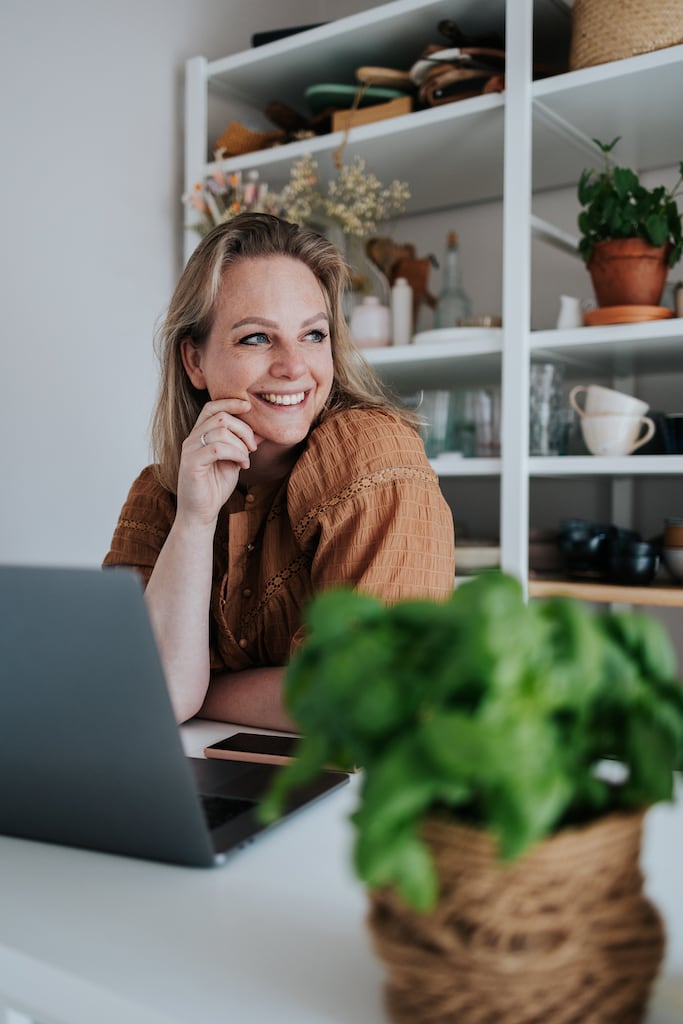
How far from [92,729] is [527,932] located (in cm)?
30

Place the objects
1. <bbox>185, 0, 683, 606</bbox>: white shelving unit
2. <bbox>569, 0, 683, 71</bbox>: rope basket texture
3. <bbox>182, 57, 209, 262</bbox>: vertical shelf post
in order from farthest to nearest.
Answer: <bbox>182, 57, 209, 262</bbox>: vertical shelf post < <bbox>185, 0, 683, 606</bbox>: white shelving unit < <bbox>569, 0, 683, 71</bbox>: rope basket texture

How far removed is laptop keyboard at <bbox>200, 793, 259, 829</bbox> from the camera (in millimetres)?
686

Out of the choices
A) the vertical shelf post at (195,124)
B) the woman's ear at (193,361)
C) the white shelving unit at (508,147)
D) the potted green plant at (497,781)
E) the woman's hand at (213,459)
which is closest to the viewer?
the potted green plant at (497,781)

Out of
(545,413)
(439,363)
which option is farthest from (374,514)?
(439,363)

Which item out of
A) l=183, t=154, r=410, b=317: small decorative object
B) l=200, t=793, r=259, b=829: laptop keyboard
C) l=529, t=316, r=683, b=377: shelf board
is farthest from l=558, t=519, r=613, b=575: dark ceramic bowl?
l=200, t=793, r=259, b=829: laptop keyboard

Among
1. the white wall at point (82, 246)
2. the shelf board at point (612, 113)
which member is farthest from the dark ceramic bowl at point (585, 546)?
the white wall at point (82, 246)

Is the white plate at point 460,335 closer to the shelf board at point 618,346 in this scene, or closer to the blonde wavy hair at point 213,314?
the shelf board at point 618,346

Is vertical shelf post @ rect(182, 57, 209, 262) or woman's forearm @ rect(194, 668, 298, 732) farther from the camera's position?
vertical shelf post @ rect(182, 57, 209, 262)

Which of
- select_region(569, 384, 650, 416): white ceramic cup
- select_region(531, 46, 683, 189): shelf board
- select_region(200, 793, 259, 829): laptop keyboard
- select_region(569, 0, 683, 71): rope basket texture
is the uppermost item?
select_region(569, 0, 683, 71): rope basket texture

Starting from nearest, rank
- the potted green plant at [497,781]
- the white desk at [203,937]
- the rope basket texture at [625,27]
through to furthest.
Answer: the potted green plant at [497,781] < the white desk at [203,937] < the rope basket texture at [625,27]

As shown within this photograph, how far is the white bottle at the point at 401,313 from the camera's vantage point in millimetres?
2309

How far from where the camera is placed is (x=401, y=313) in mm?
2316

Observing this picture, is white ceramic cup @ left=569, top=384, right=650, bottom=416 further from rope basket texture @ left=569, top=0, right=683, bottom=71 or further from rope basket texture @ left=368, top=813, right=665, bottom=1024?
rope basket texture @ left=368, top=813, right=665, bottom=1024

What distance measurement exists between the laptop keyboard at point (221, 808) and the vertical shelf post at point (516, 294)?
4.40 ft
